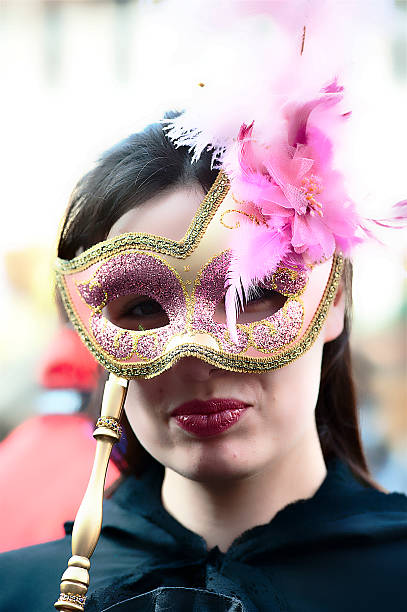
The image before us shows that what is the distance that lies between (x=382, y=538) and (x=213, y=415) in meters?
0.51

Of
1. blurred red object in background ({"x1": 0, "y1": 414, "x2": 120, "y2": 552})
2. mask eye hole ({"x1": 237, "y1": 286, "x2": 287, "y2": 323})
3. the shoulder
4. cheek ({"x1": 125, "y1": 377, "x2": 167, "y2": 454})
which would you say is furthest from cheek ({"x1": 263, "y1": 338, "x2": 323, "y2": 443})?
blurred red object in background ({"x1": 0, "y1": 414, "x2": 120, "y2": 552})

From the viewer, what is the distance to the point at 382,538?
1.84m

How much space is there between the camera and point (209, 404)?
1706 millimetres

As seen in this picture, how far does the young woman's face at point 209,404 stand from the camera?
172 cm

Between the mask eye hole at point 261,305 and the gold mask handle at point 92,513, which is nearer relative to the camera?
the gold mask handle at point 92,513

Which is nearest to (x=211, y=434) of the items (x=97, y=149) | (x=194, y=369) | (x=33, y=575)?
(x=194, y=369)

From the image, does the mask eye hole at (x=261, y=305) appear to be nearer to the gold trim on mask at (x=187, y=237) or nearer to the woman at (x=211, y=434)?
the woman at (x=211, y=434)

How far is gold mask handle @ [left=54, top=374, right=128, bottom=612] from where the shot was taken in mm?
1622

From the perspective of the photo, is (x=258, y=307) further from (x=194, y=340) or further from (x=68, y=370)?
(x=68, y=370)

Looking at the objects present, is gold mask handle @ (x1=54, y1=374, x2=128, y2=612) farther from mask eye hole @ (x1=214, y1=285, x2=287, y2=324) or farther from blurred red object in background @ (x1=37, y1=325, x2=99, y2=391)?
blurred red object in background @ (x1=37, y1=325, x2=99, y2=391)

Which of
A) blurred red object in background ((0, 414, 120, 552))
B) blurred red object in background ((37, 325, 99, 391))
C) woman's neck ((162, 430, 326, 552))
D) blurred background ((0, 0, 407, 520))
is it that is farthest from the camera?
blurred red object in background ((37, 325, 99, 391))

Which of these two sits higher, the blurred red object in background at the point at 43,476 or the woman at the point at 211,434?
the woman at the point at 211,434

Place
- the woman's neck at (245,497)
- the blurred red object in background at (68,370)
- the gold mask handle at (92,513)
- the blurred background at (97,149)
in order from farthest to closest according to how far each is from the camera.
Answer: the blurred red object in background at (68,370)
the woman's neck at (245,497)
the blurred background at (97,149)
the gold mask handle at (92,513)

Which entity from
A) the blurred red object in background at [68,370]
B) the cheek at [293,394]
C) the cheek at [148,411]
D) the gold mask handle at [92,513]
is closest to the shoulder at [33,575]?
the gold mask handle at [92,513]
